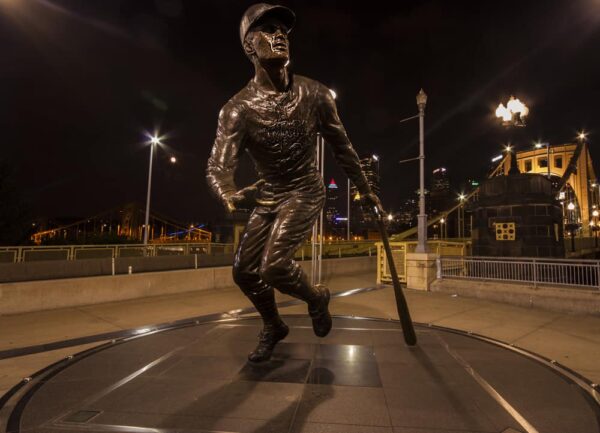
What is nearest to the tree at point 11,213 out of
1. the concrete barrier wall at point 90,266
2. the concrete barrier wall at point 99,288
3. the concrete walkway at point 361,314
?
the concrete barrier wall at point 90,266

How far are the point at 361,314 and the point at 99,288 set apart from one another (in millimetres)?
5484

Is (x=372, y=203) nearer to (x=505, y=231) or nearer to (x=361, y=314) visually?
(x=361, y=314)

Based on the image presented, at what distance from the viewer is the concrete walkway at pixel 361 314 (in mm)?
4340

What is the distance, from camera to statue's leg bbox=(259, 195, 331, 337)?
2.88 m

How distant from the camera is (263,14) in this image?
2.92m

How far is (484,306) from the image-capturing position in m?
7.92

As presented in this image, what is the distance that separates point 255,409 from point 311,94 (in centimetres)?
252

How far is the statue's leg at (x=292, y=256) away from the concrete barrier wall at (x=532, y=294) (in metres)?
6.62

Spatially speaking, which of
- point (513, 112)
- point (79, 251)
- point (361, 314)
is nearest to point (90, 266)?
point (79, 251)

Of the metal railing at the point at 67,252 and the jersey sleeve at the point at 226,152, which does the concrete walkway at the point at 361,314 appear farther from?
the metal railing at the point at 67,252

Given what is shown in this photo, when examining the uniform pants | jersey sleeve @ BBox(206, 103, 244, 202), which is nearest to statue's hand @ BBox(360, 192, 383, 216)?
the uniform pants

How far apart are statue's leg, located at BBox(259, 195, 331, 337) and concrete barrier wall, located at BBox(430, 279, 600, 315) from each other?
21.7 ft

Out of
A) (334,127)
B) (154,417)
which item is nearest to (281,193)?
(334,127)

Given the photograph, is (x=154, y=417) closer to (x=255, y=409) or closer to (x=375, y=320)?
(x=255, y=409)
